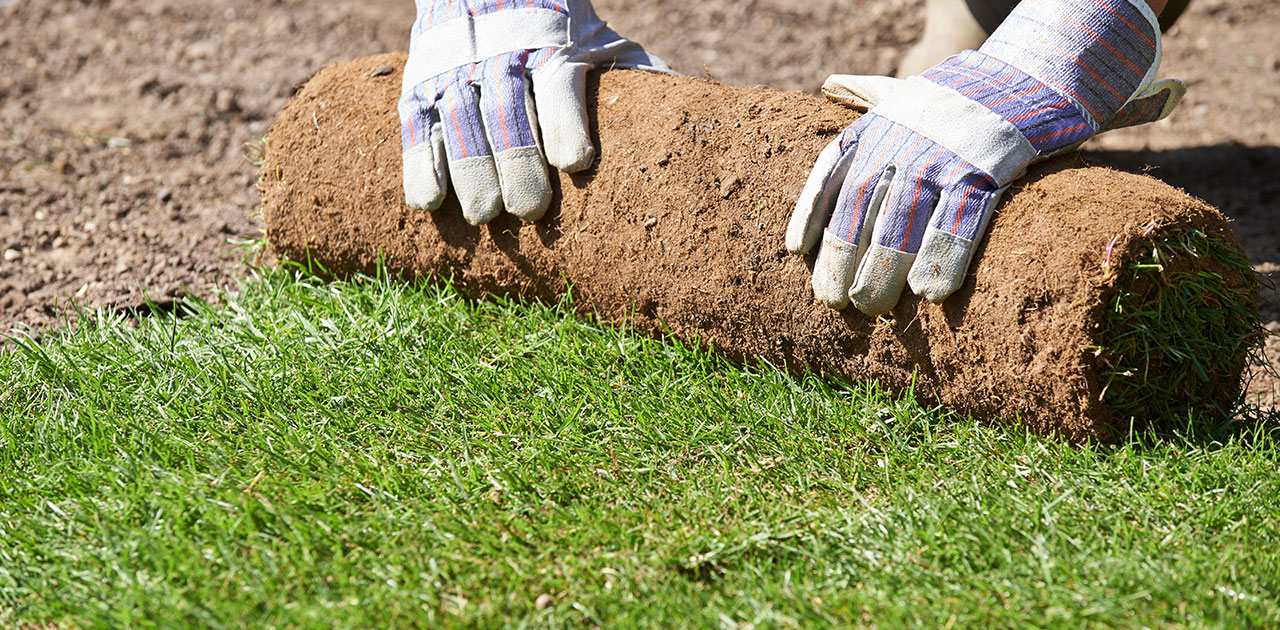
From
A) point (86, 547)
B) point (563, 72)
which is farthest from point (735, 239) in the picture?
point (86, 547)

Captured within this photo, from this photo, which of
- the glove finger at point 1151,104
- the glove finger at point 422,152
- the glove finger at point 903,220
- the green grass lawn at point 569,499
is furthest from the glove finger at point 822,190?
the glove finger at point 422,152

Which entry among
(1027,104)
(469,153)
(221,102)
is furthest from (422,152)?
(221,102)

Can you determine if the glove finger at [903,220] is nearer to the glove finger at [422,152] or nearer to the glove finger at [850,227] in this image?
the glove finger at [850,227]

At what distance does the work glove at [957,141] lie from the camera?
7.35 feet

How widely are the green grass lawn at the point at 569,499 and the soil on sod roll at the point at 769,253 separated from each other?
121 millimetres

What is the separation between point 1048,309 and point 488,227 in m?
1.50

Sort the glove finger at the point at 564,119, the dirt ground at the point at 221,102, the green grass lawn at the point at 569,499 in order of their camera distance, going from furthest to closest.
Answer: the dirt ground at the point at 221,102 → the glove finger at the point at 564,119 → the green grass lawn at the point at 569,499

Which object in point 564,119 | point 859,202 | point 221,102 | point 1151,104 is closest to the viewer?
point 859,202

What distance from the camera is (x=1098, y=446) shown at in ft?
7.41

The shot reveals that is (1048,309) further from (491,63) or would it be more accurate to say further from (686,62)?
(686,62)

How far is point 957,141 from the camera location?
7.36 ft

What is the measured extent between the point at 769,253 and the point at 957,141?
0.51 metres

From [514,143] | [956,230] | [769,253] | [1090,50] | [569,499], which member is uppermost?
[1090,50]

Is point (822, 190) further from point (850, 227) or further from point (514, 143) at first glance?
point (514, 143)
